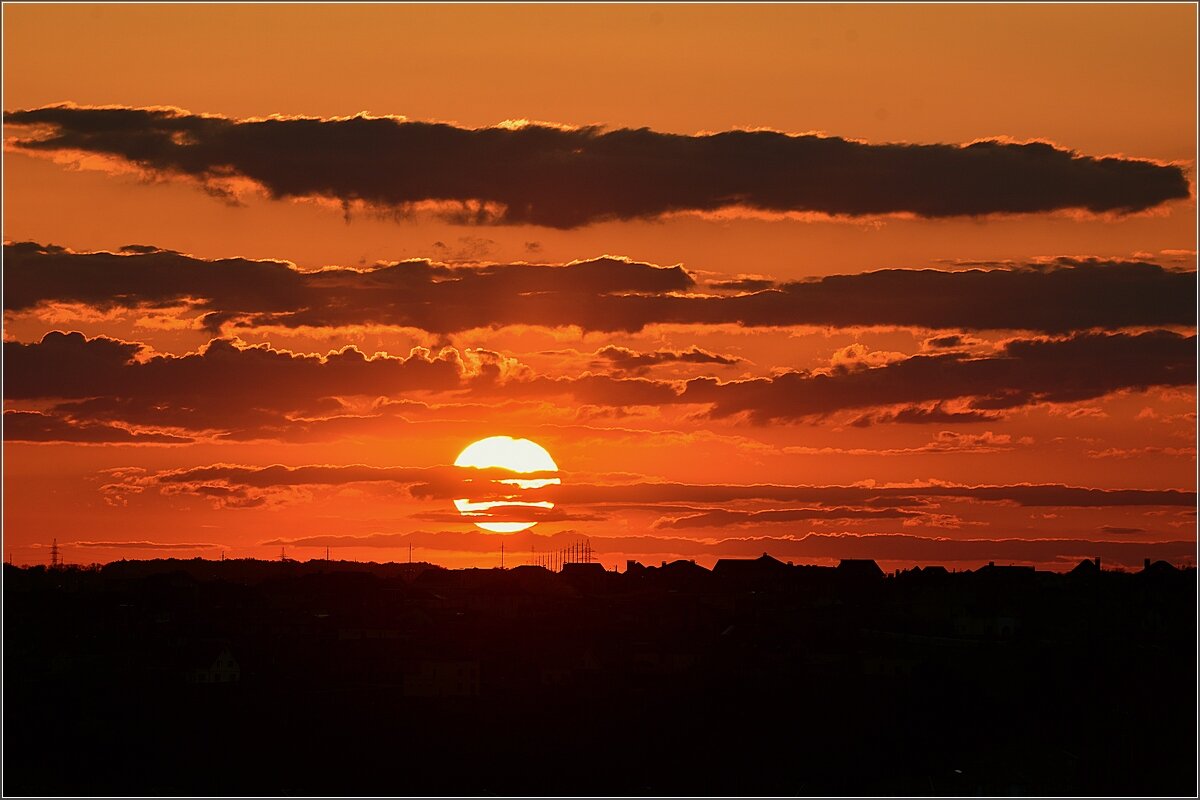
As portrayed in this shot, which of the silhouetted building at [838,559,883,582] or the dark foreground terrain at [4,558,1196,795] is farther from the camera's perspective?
the silhouetted building at [838,559,883,582]

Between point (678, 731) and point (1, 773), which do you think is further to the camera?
point (678, 731)

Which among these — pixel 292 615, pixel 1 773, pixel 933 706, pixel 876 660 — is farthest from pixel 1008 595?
pixel 1 773

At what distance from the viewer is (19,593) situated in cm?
16988

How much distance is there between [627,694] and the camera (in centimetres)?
11781

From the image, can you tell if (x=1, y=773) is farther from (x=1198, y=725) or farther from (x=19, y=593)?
(x=19, y=593)

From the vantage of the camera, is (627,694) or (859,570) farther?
(859,570)

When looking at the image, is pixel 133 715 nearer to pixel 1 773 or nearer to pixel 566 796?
pixel 1 773

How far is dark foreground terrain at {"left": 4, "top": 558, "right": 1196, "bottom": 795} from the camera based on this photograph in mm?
98312

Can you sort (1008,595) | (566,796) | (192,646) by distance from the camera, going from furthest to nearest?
(1008,595) → (192,646) → (566,796)

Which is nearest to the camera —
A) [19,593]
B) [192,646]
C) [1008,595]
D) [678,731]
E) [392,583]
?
[678,731]

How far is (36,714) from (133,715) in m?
5.28

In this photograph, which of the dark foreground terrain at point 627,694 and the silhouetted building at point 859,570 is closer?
the dark foreground terrain at point 627,694

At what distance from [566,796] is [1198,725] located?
106 ft

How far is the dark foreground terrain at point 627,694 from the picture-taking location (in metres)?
98.3
